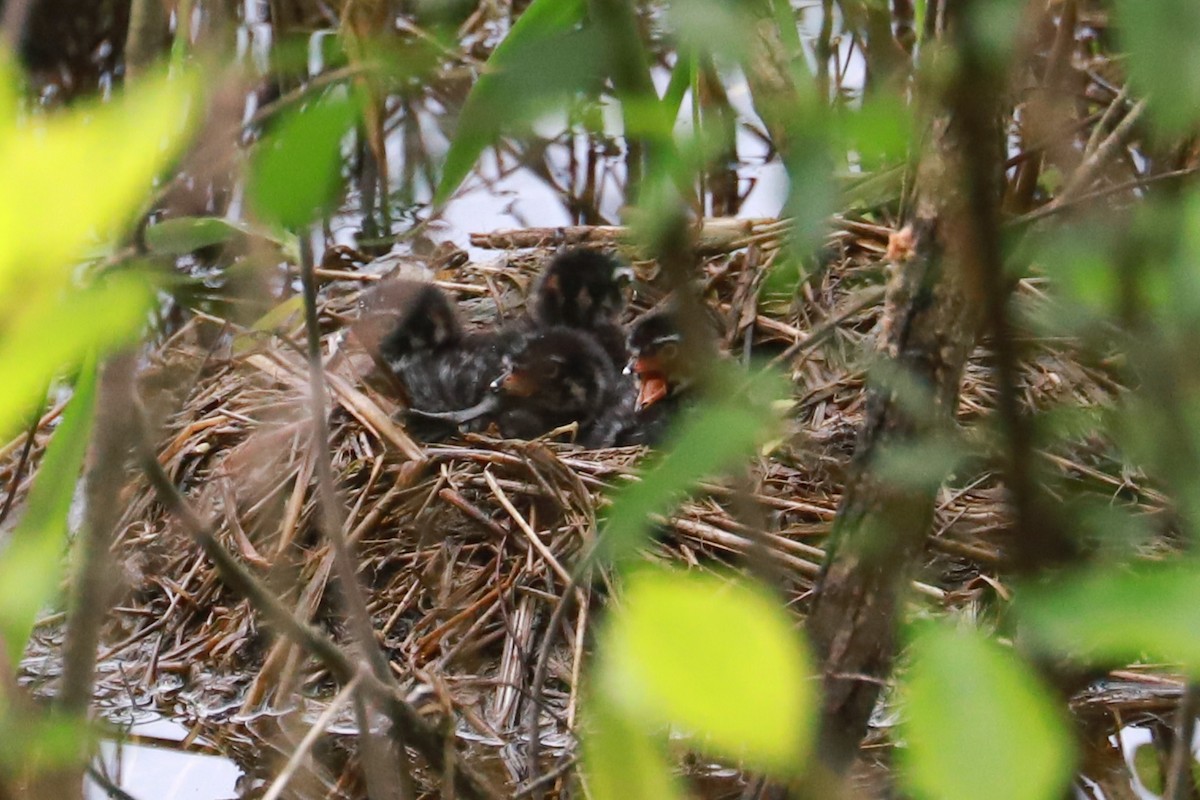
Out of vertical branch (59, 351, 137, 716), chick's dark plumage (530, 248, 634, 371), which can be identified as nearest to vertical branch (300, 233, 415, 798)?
vertical branch (59, 351, 137, 716)

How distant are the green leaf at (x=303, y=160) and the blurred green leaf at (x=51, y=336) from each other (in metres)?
0.08

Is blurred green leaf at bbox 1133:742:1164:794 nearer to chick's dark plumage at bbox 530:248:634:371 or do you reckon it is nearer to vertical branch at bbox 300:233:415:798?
vertical branch at bbox 300:233:415:798

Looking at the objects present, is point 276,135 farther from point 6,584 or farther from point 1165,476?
point 1165,476

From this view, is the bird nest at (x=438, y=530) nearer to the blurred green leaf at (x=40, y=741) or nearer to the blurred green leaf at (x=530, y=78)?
the blurred green leaf at (x=40, y=741)

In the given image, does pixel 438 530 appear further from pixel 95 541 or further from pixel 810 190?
pixel 810 190

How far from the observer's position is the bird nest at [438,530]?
5.44ft

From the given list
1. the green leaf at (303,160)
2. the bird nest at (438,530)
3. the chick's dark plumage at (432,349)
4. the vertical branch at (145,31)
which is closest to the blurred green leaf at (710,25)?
the green leaf at (303,160)

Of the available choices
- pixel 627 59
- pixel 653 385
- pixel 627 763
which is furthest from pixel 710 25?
pixel 653 385

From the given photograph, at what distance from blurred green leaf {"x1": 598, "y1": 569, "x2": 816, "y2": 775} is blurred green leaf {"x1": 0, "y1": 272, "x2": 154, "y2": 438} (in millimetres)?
156

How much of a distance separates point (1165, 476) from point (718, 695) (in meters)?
0.25

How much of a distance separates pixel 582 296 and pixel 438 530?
2.66 ft

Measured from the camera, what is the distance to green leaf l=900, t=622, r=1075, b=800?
30cm

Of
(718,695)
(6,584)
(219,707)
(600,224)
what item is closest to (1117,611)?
(718,695)

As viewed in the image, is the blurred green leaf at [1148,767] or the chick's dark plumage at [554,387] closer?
the blurred green leaf at [1148,767]
